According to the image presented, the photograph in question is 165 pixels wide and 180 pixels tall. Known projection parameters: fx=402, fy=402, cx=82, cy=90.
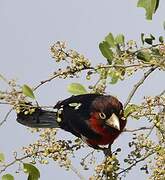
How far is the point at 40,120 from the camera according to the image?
70.7 inches

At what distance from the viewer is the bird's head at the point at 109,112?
1.74 m

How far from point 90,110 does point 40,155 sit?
1.27 ft

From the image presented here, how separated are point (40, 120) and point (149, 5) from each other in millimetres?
841

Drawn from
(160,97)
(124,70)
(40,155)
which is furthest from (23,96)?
(160,97)

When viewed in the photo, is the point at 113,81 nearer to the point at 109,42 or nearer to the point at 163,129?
the point at 109,42

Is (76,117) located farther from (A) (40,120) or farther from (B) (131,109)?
(B) (131,109)

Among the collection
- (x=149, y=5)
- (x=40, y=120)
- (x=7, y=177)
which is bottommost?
(x=7, y=177)

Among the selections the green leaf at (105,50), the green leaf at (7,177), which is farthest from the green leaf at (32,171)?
the green leaf at (105,50)

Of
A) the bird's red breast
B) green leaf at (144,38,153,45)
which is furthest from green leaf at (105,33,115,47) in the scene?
the bird's red breast

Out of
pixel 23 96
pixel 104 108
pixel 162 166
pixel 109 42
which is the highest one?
pixel 109 42

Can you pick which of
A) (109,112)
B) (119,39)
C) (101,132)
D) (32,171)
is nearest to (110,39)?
(119,39)

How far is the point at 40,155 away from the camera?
1.53 m

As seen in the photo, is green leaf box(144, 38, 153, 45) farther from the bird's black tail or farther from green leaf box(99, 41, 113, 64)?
the bird's black tail

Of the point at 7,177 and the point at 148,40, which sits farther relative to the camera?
the point at 148,40
